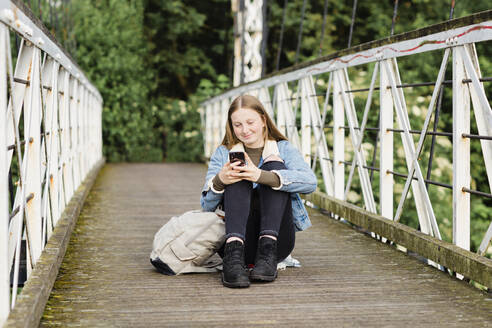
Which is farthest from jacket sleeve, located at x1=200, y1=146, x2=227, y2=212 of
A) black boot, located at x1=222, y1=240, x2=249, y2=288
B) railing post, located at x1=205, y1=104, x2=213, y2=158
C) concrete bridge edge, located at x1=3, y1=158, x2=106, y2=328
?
railing post, located at x1=205, y1=104, x2=213, y2=158

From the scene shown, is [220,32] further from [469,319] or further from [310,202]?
[469,319]

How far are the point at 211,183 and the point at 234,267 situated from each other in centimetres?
38

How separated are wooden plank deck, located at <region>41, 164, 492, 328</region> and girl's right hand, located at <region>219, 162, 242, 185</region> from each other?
389 millimetres

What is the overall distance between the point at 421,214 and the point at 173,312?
4.72 feet

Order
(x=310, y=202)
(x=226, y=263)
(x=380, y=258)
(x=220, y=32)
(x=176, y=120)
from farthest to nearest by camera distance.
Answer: (x=220, y=32), (x=176, y=120), (x=310, y=202), (x=380, y=258), (x=226, y=263)

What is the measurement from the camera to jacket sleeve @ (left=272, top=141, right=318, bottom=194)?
278cm

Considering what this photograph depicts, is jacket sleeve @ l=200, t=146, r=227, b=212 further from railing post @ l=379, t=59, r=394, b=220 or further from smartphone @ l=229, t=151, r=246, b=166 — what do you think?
railing post @ l=379, t=59, r=394, b=220

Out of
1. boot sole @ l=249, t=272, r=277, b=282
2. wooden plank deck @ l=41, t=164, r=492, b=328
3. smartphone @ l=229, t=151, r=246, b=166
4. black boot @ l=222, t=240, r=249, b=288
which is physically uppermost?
smartphone @ l=229, t=151, r=246, b=166

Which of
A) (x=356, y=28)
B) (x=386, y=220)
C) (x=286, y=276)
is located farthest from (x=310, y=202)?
(x=356, y=28)

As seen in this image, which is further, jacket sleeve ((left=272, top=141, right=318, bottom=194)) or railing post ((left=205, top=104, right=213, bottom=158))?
railing post ((left=205, top=104, right=213, bottom=158))

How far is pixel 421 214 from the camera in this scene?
10.8ft

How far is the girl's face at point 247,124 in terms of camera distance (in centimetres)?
289

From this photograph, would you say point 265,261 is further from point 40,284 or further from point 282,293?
point 40,284

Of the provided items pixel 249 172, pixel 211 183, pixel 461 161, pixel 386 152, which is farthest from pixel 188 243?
pixel 386 152
